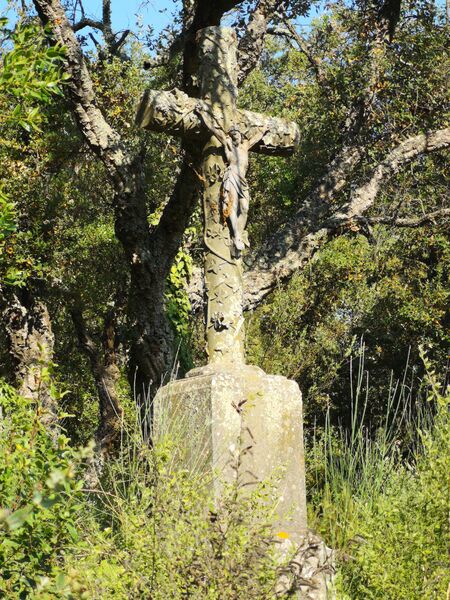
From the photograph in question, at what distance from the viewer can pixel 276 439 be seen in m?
5.43

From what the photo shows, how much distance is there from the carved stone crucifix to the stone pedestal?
0.38 m

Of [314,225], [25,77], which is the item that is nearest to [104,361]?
[314,225]

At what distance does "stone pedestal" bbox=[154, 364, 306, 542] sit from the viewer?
5172 millimetres

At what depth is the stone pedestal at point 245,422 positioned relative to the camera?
517 cm

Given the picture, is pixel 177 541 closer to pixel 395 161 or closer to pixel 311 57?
pixel 395 161

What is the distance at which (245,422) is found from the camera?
5305mm

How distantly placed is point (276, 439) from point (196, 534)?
177 centimetres

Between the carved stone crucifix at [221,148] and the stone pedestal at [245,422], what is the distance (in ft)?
1.24

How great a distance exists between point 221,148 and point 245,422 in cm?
189

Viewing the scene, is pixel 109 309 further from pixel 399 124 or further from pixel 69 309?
pixel 399 124

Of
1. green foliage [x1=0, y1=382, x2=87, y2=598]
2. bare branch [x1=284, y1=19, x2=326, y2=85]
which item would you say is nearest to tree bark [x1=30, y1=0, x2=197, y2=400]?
bare branch [x1=284, y1=19, x2=326, y2=85]

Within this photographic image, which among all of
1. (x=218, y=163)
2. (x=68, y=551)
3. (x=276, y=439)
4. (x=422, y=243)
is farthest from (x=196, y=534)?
(x=422, y=243)

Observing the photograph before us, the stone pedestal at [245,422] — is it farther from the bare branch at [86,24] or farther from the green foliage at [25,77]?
the bare branch at [86,24]

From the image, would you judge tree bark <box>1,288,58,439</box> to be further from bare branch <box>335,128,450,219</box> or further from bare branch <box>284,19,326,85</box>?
bare branch <box>284,19,326,85</box>
